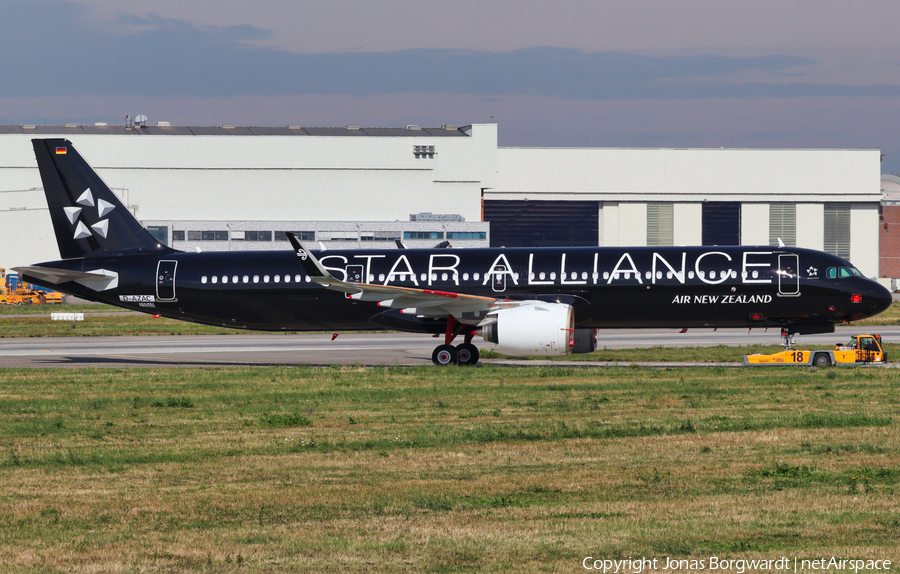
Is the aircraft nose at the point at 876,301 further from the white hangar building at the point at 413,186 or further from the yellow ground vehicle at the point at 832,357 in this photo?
the white hangar building at the point at 413,186

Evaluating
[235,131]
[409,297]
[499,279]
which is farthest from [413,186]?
[409,297]

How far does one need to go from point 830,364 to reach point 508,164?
9899cm

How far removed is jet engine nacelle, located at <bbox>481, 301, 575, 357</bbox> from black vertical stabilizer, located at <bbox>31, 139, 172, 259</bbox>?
615 inches

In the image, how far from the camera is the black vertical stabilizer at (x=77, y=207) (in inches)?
1476

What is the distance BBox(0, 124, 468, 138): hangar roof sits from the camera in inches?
4995

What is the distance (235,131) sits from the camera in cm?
12925

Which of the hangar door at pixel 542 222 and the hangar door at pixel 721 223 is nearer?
the hangar door at pixel 721 223

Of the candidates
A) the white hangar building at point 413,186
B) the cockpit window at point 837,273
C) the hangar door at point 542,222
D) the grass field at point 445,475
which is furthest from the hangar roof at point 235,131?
the grass field at point 445,475

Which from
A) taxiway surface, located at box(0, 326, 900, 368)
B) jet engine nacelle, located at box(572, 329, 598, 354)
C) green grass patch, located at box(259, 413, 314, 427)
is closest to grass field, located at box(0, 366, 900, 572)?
green grass patch, located at box(259, 413, 314, 427)

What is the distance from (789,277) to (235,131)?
10644 cm

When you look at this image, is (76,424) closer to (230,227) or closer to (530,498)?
(530,498)

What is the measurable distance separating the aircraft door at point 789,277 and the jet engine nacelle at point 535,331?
7740 millimetres

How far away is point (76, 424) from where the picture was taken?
2123 cm

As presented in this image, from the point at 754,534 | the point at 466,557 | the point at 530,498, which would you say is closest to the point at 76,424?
the point at 530,498
